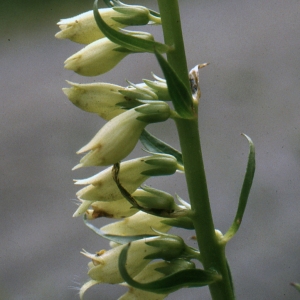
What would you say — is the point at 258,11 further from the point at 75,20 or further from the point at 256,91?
the point at 75,20

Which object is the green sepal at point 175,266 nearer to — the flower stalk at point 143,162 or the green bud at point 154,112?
the flower stalk at point 143,162

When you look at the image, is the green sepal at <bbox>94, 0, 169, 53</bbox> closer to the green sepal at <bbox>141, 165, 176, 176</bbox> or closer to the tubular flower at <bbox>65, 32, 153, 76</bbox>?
the tubular flower at <bbox>65, 32, 153, 76</bbox>

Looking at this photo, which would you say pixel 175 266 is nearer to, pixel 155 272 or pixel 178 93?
pixel 155 272

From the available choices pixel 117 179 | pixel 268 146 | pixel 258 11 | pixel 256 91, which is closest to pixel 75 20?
pixel 117 179

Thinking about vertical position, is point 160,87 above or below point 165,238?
above

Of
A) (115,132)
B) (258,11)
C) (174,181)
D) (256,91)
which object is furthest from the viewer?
(258,11)

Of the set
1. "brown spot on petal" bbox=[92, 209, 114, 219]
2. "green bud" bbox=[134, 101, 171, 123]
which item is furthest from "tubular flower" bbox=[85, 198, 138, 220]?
"green bud" bbox=[134, 101, 171, 123]

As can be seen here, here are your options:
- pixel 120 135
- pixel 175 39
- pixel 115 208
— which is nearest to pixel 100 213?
pixel 115 208
